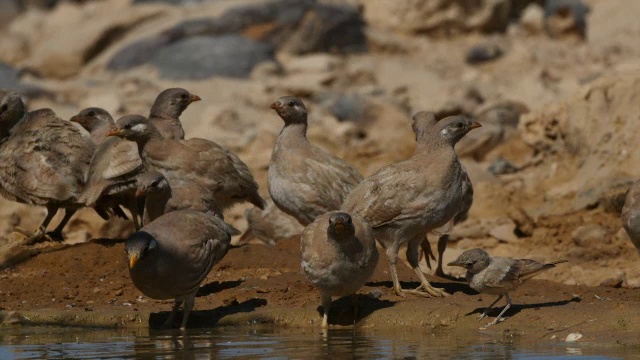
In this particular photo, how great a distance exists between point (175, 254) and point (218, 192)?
259 cm

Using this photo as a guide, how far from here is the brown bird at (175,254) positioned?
11453 mm

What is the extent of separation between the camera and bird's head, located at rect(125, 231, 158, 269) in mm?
11188

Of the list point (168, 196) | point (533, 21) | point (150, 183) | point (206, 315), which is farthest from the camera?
point (533, 21)

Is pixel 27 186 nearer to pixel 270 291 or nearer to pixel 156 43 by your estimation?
pixel 270 291

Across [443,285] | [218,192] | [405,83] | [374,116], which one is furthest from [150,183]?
[405,83]

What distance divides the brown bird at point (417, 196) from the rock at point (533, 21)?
18458 mm

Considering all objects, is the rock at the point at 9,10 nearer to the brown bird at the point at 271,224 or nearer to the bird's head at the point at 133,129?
the brown bird at the point at 271,224

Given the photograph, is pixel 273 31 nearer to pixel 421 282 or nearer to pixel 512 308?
pixel 421 282

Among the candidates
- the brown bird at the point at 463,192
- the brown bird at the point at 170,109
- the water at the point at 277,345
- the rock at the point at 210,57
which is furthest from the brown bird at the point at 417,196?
the rock at the point at 210,57

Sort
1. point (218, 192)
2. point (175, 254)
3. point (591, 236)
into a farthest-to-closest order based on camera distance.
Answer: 1. point (591, 236)
2. point (218, 192)
3. point (175, 254)

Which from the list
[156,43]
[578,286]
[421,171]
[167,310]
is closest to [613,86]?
[578,286]

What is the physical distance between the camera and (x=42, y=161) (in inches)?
569

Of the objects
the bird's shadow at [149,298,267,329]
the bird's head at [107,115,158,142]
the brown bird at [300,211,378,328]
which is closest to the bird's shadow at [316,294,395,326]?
the brown bird at [300,211,378,328]

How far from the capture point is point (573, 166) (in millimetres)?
18172
